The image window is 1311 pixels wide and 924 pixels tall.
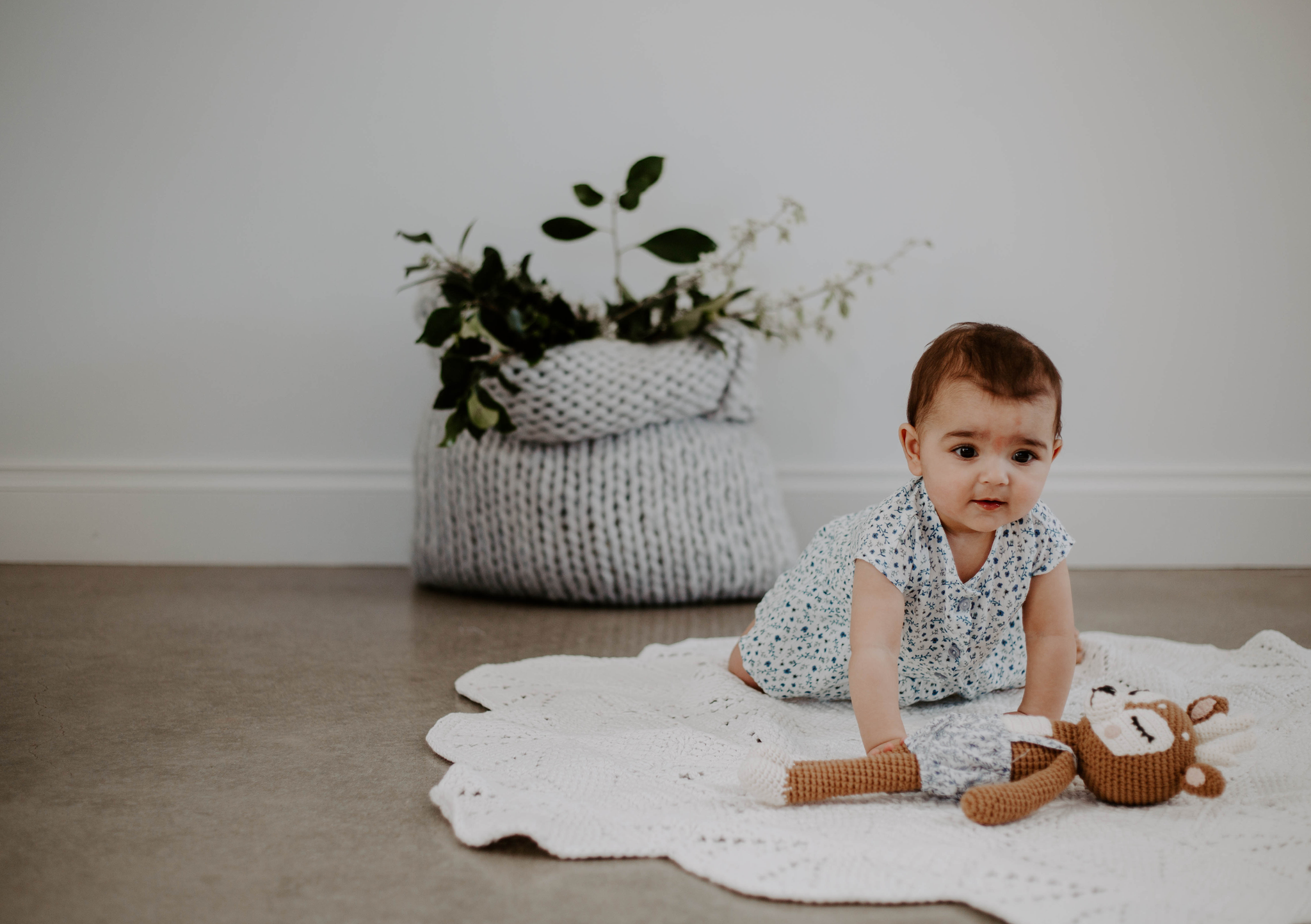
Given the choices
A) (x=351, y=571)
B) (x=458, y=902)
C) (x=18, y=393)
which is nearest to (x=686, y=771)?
(x=458, y=902)

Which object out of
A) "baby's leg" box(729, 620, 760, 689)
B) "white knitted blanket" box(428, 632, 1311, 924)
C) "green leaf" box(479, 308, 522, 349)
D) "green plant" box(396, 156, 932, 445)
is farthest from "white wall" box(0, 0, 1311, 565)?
"white knitted blanket" box(428, 632, 1311, 924)

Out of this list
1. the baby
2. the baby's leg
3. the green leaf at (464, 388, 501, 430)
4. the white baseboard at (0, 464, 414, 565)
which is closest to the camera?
the baby

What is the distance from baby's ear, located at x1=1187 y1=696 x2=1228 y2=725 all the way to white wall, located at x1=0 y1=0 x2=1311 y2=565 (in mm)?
1147

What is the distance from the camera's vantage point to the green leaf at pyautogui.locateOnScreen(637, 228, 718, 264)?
1490mm

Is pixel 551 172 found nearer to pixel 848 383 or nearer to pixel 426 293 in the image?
pixel 426 293

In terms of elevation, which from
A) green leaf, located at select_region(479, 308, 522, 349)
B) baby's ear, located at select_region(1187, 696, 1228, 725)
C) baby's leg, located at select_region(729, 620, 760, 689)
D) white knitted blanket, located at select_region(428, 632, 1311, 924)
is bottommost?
baby's leg, located at select_region(729, 620, 760, 689)

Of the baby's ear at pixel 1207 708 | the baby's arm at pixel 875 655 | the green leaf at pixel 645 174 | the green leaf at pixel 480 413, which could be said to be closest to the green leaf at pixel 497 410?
the green leaf at pixel 480 413

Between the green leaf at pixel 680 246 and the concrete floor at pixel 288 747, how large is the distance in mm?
524

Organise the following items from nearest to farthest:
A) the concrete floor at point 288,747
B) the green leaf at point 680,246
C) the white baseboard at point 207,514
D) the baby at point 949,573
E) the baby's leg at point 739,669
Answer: the concrete floor at point 288,747
the baby at point 949,573
the baby's leg at point 739,669
the green leaf at point 680,246
the white baseboard at point 207,514

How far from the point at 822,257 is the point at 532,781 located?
A: 1.35 m

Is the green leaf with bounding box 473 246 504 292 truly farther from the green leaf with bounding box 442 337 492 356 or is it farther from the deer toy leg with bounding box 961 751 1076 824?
the deer toy leg with bounding box 961 751 1076 824

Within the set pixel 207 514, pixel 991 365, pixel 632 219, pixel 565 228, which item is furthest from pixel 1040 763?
pixel 207 514

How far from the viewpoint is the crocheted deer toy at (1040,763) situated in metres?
0.67

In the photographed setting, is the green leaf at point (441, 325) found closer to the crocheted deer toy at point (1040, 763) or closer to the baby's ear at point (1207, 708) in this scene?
the crocheted deer toy at point (1040, 763)
